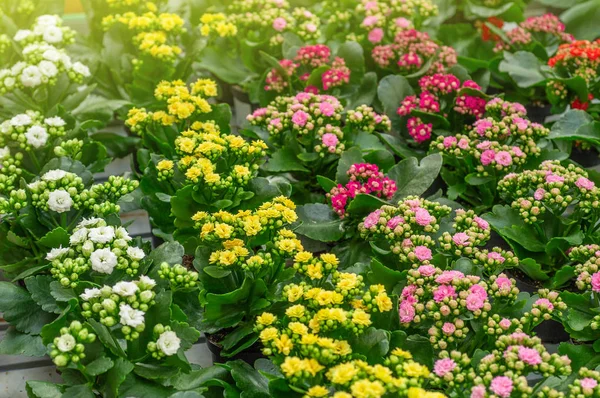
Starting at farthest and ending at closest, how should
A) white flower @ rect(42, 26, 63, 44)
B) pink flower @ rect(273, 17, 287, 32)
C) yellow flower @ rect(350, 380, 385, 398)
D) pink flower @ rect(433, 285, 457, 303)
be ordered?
pink flower @ rect(273, 17, 287, 32), white flower @ rect(42, 26, 63, 44), pink flower @ rect(433, 285, 457, 303), yellow flower @ rect(350, 380, 385, 398)

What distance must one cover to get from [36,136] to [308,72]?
99cm

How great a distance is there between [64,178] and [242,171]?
44 centimetres

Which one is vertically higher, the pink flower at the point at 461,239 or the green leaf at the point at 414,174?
the pink flower at the point at 461,239

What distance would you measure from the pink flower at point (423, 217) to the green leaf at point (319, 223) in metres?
0.28

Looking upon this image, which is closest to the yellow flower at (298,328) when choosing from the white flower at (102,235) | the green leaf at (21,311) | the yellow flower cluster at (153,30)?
the white flower at (102,235)

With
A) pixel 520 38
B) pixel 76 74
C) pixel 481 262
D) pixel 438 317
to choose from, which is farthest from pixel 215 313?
pixel 520 38

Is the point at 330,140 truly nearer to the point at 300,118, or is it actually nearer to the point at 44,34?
the point at 300,118

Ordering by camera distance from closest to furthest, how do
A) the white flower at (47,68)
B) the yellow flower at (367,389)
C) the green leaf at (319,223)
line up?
the yellow flower at (367,389) < the green leaf at (319,223) < the white flower at (47,68)

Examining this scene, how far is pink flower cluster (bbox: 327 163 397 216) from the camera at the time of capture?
1849 millimetres

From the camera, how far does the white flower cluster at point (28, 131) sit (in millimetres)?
1888

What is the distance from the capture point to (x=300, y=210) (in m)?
1.93

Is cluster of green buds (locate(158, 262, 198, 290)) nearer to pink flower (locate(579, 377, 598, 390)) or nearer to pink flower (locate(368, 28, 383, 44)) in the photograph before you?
pink flower (locate(579, 377, 598, 390))

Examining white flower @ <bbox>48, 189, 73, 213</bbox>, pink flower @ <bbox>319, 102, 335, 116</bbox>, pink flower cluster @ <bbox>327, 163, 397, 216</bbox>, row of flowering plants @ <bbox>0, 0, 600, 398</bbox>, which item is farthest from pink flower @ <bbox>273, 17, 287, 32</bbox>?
white flower @ <bbox>48, 189, 73, 213</bbox>

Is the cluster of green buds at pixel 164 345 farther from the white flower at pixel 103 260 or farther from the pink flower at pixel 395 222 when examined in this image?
the pink flower at pixel 395 222
